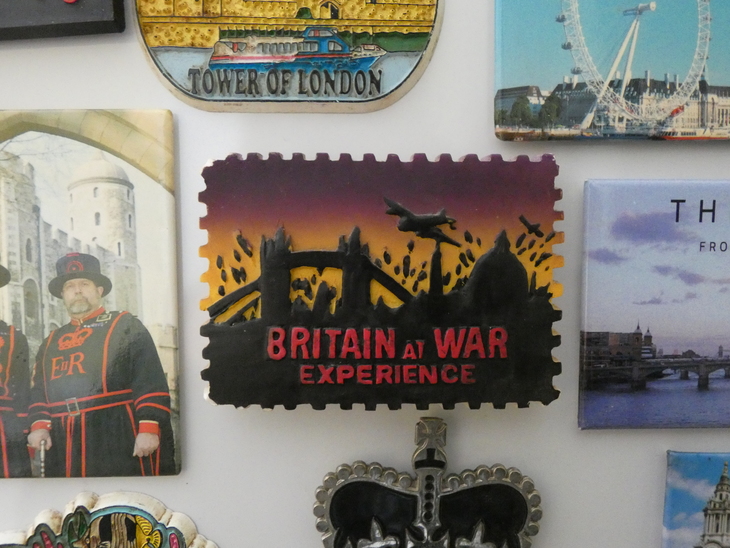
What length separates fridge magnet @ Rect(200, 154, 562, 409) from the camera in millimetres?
500

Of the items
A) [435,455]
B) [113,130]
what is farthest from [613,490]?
[113,130]

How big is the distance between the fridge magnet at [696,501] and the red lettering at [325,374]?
402mm

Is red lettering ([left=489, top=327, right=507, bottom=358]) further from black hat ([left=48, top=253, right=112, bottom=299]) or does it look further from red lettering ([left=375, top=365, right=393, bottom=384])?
black hat ([left=48, top=253, right=112, bottom=299])

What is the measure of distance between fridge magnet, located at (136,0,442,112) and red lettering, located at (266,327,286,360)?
0.79 ft

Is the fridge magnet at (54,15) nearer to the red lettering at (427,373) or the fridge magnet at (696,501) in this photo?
the red lettering at (427,373)

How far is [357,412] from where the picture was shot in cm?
57

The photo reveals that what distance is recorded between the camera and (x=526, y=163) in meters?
0.50

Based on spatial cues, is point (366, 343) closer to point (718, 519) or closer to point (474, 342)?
point (474, 342)

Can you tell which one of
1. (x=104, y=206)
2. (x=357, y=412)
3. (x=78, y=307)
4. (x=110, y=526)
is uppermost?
(x=104, y=206)

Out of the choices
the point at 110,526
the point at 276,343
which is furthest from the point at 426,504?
the point at 110,526

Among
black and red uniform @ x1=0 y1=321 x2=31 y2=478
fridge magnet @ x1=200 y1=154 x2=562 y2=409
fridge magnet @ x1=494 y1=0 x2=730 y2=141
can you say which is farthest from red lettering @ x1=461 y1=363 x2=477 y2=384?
black and red uniform @ x1=0 y1=321 x2=31 y2=478

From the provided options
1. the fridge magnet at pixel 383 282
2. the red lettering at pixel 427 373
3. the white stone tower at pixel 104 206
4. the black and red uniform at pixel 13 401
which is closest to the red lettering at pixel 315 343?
the fridge magnet at pixel 383 282

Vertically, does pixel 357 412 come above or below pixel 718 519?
above

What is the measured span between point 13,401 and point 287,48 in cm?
48
